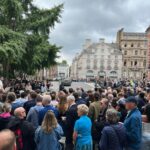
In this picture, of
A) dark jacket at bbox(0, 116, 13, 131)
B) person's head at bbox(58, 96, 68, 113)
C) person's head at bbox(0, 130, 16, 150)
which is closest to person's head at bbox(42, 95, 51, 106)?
person's head at bbox(58, 96, 68, 113)

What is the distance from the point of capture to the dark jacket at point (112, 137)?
Result: 7.75 meters

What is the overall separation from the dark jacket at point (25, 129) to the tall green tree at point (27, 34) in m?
20.5

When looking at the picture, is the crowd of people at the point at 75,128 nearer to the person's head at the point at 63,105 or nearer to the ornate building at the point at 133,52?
the person's head at the point at 63,105

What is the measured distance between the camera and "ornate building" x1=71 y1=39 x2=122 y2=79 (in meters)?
142

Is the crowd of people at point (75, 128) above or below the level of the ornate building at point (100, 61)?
below

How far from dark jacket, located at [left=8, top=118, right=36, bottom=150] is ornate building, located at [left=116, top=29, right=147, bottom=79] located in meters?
141

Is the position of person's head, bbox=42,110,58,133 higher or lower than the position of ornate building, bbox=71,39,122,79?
lower

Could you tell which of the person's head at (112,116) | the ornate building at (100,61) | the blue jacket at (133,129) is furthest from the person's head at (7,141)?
the ornate building at (100,61)

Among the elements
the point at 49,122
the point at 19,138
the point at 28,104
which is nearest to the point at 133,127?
the point at 49,122

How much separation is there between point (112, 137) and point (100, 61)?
136 m

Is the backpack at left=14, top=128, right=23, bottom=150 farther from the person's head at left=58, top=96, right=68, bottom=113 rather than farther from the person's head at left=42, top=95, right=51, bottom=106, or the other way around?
the person's head at left=58, top=96, right=68, bottom=113

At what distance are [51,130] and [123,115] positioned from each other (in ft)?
11.4

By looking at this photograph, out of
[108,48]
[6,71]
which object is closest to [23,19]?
[6,71]

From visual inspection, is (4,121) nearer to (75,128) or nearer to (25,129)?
(25,129)
